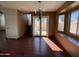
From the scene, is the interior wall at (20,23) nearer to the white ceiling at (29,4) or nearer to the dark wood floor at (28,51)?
the white ceiling at (29,4)

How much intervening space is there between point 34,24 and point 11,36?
235 centimetres

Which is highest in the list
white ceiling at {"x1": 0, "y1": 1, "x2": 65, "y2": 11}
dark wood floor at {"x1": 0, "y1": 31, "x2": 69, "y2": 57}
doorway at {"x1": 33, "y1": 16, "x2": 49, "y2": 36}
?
white ceiling at {"x1": 0, "y1": 1, "x2": 65, "y2": 11}

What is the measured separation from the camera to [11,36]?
7.11 meters

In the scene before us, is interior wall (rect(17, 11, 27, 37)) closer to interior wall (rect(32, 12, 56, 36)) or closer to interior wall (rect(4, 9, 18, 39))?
interior wall (rect(4, 9, 18, 39))

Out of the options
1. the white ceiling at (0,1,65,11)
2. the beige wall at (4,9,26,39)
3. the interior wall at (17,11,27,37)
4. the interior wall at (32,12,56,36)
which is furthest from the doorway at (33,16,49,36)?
the white ceiling at (0,1,65,11)

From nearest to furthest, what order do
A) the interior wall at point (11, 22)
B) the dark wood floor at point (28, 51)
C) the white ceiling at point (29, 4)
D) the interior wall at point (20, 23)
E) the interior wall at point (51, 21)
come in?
the dark wood floor at point (28, 51), the white ceiling at point (29, 4), the interior wall at point (11, 22), the interior wall at point (20, 23), the interior wall at point (51, 21)

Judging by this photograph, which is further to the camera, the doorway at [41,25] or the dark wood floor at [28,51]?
the doorway at [41,25]

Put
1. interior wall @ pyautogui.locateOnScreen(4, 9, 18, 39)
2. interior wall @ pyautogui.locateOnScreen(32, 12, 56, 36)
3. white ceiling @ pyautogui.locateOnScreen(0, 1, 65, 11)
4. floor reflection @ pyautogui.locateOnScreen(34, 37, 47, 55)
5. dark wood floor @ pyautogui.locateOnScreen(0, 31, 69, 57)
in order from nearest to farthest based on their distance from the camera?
dark wood floor @ pyautogui.locateOnScreen(0, 31, 69, 57)
floor reflection @ pyautogui.locateOnScreen(34, 37, 47, 55)
white ceiling @ pyautogui.locateOnScreen(0, 1, 65, 11)
interior wall @ pyautogui.locateOnScreen(4, 9, 18, 39)
interior wall @ pyautogui.locateOnScreen(32, 12, 56, 36)

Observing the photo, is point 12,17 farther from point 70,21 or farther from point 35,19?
point 70,21

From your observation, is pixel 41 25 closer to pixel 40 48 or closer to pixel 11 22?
pixel 11 22

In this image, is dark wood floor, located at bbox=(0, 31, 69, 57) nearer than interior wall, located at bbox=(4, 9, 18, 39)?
Yes

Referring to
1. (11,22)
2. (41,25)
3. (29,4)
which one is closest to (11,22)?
(11,22)

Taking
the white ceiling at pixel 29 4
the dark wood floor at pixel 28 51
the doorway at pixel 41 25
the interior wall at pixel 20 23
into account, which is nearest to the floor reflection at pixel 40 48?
the dark wood floor at pixel 28 51

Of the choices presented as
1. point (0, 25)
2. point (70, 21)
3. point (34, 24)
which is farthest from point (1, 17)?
point (70, 21)
